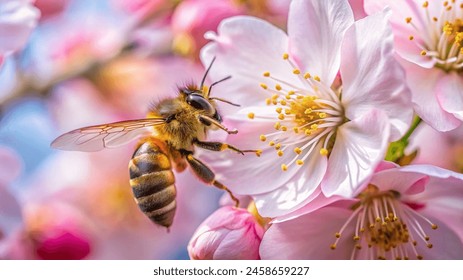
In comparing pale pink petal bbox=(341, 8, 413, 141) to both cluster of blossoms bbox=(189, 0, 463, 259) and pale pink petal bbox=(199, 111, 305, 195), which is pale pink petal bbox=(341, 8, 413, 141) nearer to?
cluster of blossoms bbox=(189, 0, 463, 259)

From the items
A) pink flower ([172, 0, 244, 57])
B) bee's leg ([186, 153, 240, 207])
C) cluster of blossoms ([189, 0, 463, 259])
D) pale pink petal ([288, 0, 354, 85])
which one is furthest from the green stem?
pink flower ([172, 0, 244, 57])

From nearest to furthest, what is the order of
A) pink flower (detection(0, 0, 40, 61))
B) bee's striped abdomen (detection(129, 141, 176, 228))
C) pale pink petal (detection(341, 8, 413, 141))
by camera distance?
pale pink petal (detection(341, 8, 413, 141)) → bee's striped abdomen (detection(129, 141, 176, 228)) → pink flower (detection(0, 0, 40, 61))

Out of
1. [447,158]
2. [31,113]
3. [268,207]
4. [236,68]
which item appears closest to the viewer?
[268,207]

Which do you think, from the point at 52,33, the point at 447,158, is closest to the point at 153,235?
the point at 52,33

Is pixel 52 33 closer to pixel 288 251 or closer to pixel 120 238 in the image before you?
pixel 120 238

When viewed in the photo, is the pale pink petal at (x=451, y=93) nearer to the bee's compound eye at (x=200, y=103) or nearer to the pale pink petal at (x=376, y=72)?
the pale pink petal at (x=376, y=72)
